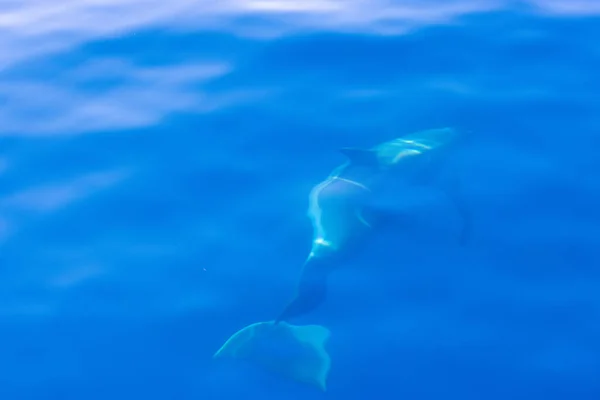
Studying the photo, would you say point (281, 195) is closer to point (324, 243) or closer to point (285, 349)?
point (324, 243)

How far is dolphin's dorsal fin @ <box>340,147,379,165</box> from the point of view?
8289mm

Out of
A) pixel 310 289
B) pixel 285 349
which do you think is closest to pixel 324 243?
pixel 310 289

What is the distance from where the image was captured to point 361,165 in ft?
27.6

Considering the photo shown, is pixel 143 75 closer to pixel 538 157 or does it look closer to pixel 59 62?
pixel 59 62

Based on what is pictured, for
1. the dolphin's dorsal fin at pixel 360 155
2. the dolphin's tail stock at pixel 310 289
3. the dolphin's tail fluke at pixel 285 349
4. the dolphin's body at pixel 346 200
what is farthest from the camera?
the dolphin's dorsal fin at pixel 360 155

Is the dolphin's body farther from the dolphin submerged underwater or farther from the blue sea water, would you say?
the blue sea water

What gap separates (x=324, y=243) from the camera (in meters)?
7.55

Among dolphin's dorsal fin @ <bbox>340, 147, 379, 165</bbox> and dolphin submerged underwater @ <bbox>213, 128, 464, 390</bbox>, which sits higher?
dolphin's dorsal fin @ <bbox>340, 147, 379, 165</bbox>

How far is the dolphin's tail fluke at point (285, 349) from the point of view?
640 cm

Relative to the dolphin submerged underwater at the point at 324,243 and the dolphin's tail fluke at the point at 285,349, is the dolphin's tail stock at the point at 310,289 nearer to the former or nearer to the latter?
the dolphin submerged underwater at the point at 324,243

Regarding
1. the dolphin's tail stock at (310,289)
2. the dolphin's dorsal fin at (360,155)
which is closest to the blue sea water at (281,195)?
the dolphin's tail stock at (310,289)

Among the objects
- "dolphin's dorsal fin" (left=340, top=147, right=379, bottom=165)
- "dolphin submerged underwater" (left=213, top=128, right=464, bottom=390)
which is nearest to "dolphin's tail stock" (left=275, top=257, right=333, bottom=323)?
"dolphin submerged underwater" (left=213, top=128, right=464, bottom=390)

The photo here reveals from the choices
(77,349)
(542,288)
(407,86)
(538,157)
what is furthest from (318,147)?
(77,349)

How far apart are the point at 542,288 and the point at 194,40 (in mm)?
6669
